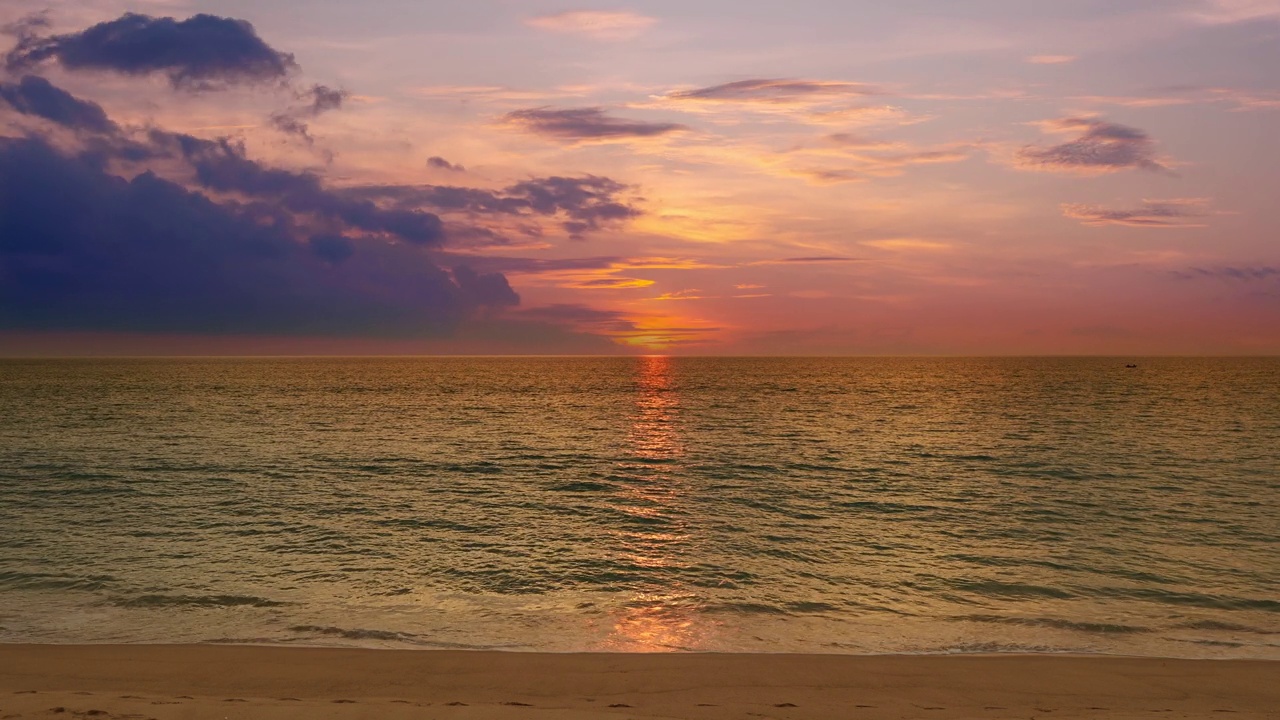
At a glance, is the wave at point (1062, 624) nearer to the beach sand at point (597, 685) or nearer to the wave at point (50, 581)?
the beach sand at point (597, 685)

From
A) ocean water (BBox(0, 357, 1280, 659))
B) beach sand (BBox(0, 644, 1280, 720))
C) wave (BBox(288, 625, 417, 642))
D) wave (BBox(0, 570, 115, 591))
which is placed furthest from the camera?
wave (BBox(0, 570, 115, 591))

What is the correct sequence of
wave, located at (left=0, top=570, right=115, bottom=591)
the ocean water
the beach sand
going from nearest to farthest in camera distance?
the beach sand → the ocean water → wave, located at (left=0, top=570, right=115, bottom=591)

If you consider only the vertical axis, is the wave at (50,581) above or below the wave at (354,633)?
below

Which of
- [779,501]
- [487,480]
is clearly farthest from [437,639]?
[487,480]

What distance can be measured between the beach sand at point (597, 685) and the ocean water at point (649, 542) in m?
1.45

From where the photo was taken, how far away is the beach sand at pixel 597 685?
11695 mm

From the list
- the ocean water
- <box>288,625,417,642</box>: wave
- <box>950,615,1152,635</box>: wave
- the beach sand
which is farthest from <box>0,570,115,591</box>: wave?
<box>950,615,1152,635</box>: wave

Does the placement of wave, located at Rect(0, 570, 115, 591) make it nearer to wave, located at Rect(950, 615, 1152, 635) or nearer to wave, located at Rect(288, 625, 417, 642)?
wave, located at Rect(288, 625, 417, 642)

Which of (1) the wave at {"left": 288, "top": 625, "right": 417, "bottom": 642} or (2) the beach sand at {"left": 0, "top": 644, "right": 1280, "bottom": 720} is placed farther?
(1) the wave at {"left": 288, "top": 625, "right": 417, "bottom": 642}

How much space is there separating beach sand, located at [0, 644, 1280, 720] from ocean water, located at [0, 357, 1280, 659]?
1454 mm

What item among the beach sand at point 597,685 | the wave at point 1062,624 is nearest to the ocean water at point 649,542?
the wave at point 1062,624

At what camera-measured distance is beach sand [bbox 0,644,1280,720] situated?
11.7m

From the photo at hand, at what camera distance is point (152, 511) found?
31.3 m

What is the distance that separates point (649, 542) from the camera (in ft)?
86.8
